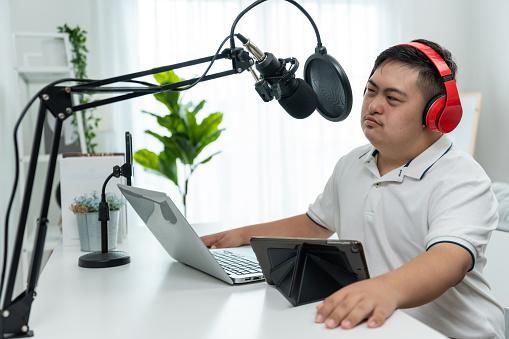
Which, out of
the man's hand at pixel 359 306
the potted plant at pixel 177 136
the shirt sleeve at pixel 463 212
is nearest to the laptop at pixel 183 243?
the man's hand at pixel 359 306

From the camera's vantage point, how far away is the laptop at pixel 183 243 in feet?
3.54

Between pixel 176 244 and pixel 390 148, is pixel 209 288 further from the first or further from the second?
pixel 390 148

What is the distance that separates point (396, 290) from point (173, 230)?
50 cm

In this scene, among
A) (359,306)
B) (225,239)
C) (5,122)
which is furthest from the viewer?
(5,122)

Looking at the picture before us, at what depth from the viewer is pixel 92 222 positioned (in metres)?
1.49

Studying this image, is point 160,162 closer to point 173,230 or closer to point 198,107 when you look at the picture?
point 198,107

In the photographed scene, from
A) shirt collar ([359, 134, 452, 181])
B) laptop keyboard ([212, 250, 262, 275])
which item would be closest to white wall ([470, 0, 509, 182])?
shirt collar ([359, 134, 452, 181])

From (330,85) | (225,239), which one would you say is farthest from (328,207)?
(330,85)

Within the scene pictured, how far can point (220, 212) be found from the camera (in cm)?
413

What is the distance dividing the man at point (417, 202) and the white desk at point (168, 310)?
0.26 metres

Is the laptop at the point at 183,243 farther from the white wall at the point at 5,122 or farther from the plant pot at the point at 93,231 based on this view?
the white wall at the point at 5,122

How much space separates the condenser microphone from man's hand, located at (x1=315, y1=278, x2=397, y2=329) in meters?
0.38

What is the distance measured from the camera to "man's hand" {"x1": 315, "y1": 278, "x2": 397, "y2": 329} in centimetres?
81

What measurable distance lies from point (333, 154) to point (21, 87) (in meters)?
2.39
